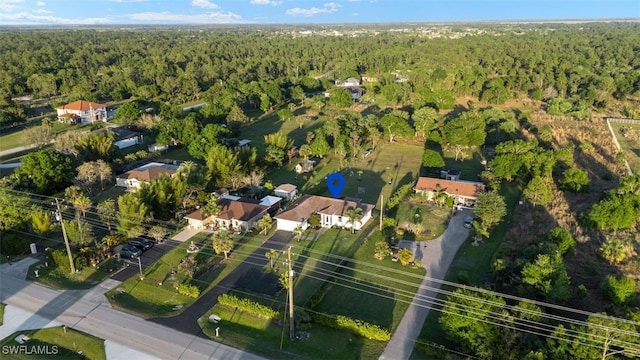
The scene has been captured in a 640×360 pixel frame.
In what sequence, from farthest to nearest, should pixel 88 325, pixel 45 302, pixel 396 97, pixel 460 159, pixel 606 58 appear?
1. pixel 606 58
2. pixel 396 97
3. pixel 460 159
4. pixel 45 302
5. pixel 88 325

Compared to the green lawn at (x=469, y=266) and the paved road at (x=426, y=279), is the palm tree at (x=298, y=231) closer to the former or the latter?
the paved road at (x=426, y=279)

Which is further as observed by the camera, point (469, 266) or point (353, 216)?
point (353, 216)

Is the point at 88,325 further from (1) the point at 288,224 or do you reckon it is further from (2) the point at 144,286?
(1) the point at 288,224

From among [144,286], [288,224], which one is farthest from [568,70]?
[144,286]

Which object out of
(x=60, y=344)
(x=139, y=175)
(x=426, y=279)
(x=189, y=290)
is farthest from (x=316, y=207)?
(x=60, y=344)

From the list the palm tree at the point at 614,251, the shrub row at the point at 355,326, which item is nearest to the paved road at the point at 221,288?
the shrub row at the point at 355,326

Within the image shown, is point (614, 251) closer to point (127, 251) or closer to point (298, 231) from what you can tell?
point (298, 231)

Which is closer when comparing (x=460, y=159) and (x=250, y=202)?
(x=250, y=202)
